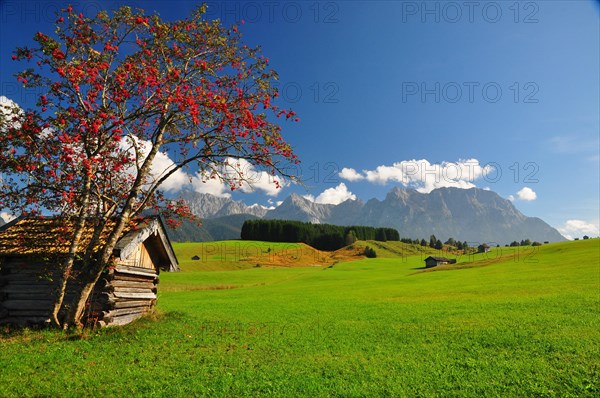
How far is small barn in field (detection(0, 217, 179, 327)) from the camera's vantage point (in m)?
18.2

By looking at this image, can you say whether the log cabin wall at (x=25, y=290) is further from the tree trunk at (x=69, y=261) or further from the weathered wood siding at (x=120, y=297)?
the weathered wood siding at (x=120, y=297)

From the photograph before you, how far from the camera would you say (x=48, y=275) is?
723 inches

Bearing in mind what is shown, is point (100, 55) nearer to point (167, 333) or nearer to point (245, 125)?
point (245, 125)

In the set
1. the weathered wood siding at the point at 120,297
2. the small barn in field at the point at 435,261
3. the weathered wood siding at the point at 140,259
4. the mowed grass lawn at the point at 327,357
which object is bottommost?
the small barn in field at the point at 435,261

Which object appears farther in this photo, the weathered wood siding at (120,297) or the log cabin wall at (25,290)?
the log cabin wall at (25,290)

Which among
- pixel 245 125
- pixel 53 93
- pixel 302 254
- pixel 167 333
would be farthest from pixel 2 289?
pixel 302 254

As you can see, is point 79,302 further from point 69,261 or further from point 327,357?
point 327,357

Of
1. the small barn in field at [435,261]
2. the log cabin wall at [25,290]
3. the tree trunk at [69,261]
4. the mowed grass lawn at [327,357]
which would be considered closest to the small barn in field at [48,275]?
Result: the log cabin wall at [25,290]

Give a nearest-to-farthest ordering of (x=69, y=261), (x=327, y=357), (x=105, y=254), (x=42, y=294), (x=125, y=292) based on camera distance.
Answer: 1. (x=327, y=357)
2. (x=105, y=254)
3. (x=69, y=261)
4. (x=42, y=294)
5. (x=125, y=292)

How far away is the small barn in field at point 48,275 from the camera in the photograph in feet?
59.7

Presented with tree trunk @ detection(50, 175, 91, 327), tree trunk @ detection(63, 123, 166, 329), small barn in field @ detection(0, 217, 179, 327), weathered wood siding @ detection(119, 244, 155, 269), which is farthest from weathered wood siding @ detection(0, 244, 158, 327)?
tree trunk @ detection(50, 175, 91, 327)

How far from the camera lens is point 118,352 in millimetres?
14594

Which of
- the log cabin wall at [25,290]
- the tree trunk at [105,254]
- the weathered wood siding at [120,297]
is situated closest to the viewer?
the tree trunk at [105,254]

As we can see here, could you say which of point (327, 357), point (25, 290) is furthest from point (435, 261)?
point (25, 290)
